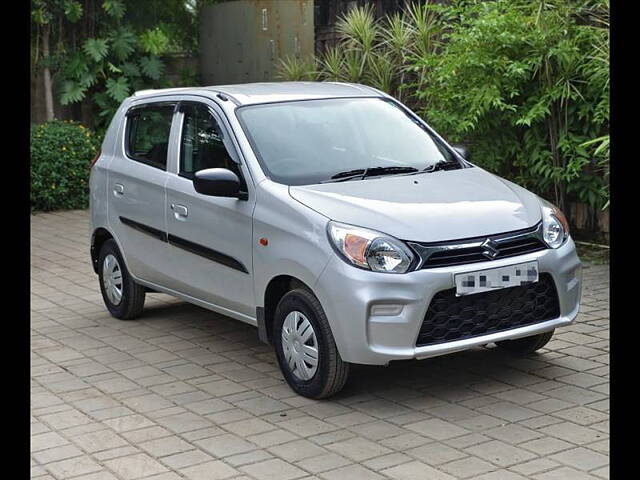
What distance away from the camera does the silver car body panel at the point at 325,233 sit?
5430 mm

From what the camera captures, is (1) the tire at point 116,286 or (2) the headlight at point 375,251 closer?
(2) the headlight at point 375,251

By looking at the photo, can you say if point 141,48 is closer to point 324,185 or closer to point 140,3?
point 140,3

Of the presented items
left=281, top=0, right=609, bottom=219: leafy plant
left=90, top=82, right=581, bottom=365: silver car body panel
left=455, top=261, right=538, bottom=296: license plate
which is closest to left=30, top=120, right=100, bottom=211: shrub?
left=281, top=0, right=609, bottom=219: leafy plant

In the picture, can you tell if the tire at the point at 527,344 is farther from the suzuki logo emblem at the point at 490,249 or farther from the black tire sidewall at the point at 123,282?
the black tire sidewall at the point at 123,282

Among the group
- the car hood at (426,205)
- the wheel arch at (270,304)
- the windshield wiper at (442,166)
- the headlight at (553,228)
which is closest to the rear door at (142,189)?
the wheel arch at (270,304)

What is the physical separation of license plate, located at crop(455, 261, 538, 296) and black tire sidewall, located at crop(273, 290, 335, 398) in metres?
0.76

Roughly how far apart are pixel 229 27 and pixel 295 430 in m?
11.4

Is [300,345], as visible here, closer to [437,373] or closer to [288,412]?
[288,412]

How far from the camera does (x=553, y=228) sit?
19.8ft

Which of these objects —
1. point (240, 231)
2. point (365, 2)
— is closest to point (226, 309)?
point (240, 231)

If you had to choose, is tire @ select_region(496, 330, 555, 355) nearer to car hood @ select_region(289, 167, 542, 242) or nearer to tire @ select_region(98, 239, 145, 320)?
car hood @ select_region(289, 167, 542, 242)

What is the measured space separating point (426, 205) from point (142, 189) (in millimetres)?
2426

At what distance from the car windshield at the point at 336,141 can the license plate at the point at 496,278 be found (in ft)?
3.73

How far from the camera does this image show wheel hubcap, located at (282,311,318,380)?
5754 mm
